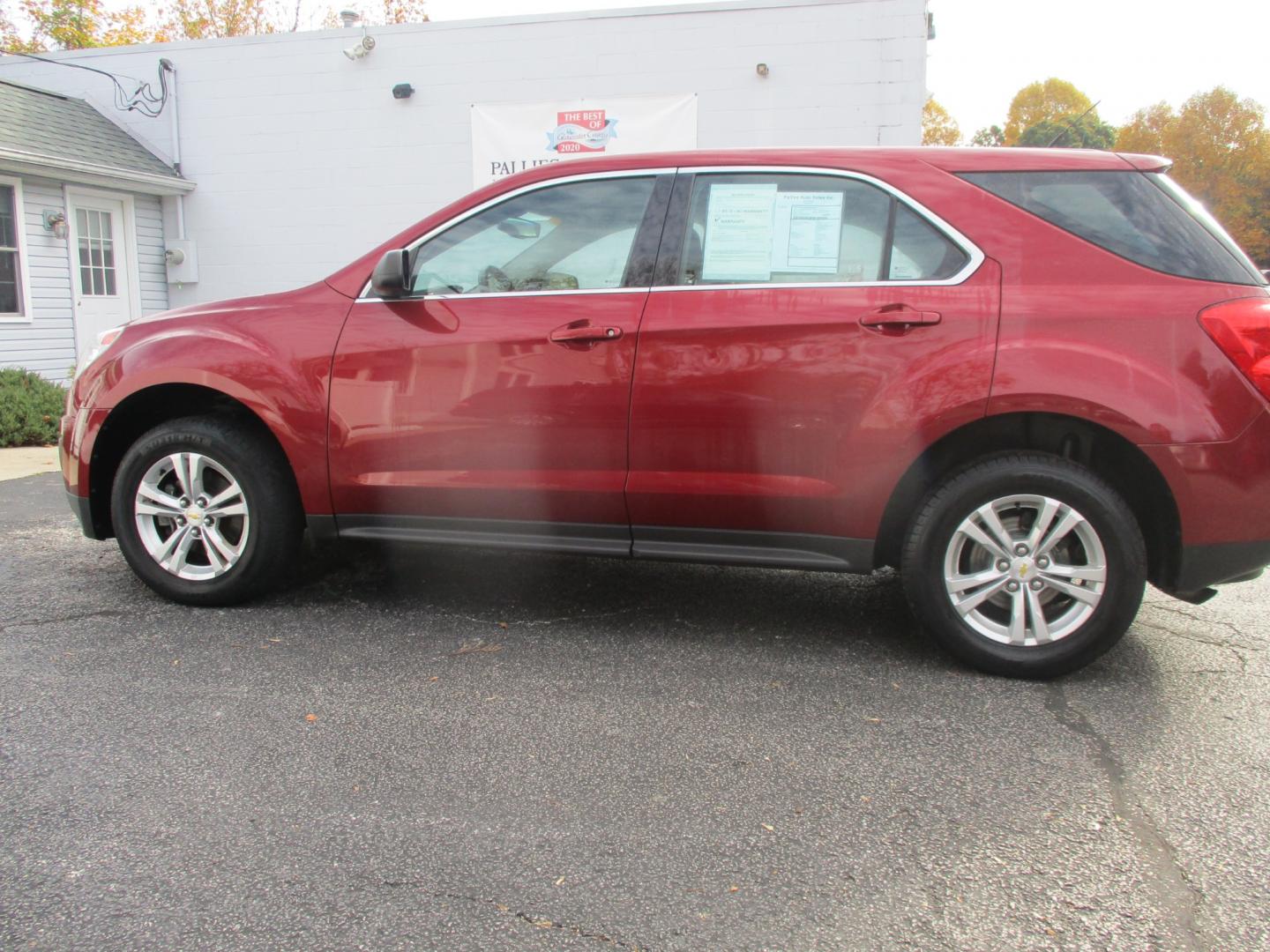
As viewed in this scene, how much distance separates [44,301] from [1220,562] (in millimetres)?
12487

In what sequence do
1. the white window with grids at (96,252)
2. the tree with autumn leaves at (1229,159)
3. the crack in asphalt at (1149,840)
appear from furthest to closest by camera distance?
the tree with autumn leaves at (1229,159) < the white window with grids at (96,252) < the crack in asphalt at (1149,840)

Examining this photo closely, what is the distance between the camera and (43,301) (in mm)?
11492

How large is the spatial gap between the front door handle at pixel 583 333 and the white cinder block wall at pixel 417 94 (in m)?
7.86

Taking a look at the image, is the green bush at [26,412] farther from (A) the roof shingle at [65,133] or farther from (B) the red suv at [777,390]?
(B) the red suv at [777,390]

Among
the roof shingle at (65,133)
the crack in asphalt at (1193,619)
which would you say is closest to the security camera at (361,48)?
the roof shingle at (65,133)

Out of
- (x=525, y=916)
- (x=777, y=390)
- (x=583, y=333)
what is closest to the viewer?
(x=525, y=916)

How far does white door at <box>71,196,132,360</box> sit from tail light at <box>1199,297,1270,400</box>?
39.9ft

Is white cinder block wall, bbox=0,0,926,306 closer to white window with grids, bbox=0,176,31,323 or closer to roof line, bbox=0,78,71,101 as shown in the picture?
roof line, bbox=0,78,71,101

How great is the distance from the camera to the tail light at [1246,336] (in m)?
3.03

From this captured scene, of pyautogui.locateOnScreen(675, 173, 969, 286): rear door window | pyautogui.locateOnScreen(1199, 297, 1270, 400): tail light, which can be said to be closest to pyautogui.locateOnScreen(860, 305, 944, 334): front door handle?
pyautogui.locateOnScreen(675, 173, 969, 286): rear door window

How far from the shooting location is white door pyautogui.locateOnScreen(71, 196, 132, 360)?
11.9 metres

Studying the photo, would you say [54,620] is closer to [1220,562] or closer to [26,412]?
[1220,562]

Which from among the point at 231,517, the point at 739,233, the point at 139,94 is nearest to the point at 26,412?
the point at 139,94

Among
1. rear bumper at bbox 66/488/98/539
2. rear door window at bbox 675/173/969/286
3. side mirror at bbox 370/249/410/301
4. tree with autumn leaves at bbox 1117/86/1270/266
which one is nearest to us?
rear door window at bbox 675/173/969/286
